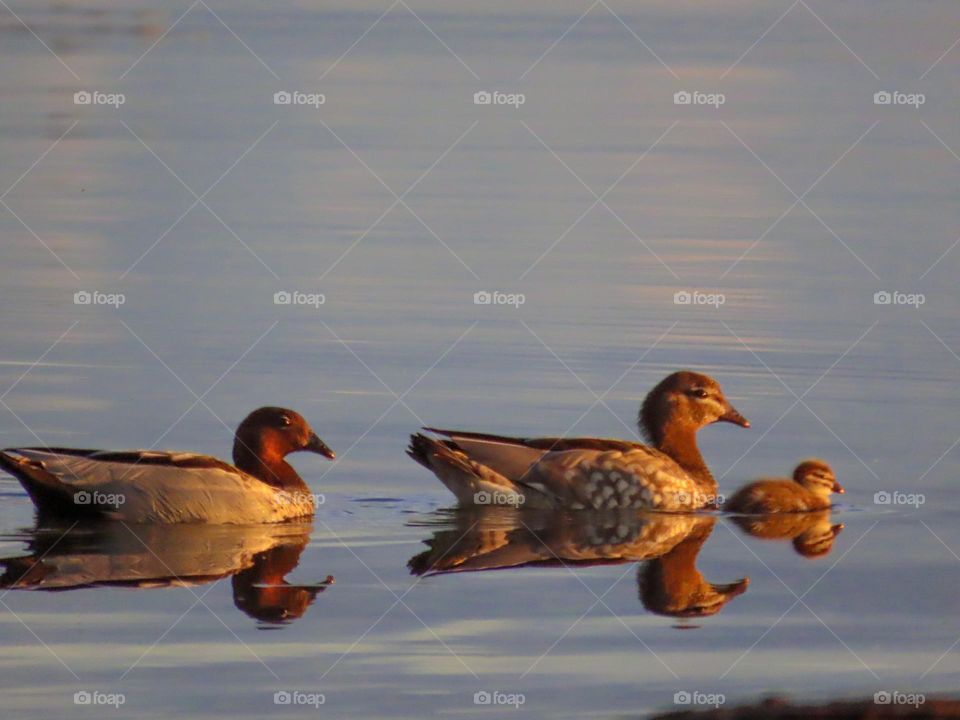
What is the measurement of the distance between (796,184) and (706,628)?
13349 millimetres

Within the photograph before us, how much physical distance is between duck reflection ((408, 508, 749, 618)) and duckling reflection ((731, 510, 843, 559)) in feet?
0.96

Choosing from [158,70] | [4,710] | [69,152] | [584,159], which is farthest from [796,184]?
[4,710]

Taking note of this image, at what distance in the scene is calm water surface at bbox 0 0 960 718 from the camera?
10664 mm

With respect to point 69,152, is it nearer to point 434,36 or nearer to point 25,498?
point 434,36

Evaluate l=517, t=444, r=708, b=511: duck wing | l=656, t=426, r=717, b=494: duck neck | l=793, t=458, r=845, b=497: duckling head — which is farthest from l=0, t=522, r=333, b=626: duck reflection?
l=793, t=458, r=845, b=497: duckling head

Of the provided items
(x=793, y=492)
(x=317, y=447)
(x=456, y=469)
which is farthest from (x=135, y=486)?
(x=793, y=492)

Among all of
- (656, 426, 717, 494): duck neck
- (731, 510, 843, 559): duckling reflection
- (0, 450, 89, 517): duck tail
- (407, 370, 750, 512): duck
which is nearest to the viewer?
(0, 450, 89, 517): duck tail

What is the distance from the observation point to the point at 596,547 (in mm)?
13234

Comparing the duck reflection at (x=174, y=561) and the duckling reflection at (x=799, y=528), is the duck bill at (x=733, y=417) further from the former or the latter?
the duck reflection at (x=174, y=561)

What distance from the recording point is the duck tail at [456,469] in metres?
14.2

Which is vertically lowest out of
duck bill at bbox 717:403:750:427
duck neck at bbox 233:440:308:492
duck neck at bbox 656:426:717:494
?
duck neck at bbox 233:440:308:492

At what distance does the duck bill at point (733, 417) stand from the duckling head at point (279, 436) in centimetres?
289

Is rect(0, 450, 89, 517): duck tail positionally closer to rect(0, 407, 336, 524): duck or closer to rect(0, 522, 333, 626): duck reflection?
rect(0, 407, 336, 524): duck

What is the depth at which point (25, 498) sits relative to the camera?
550 inches
